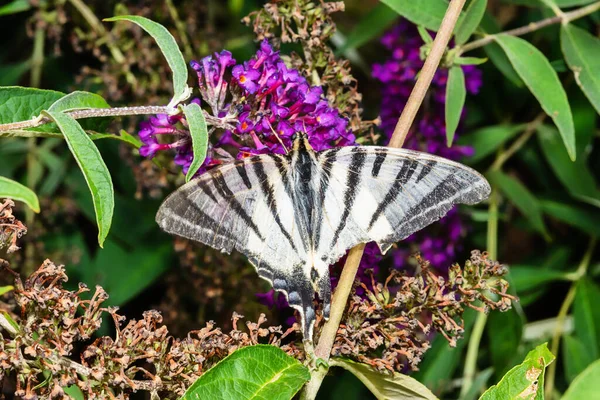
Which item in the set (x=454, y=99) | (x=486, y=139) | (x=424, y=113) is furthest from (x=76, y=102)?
(x=486, y=139)

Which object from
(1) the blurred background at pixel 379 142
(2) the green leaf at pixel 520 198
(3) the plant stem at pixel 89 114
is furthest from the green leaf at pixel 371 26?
(3) the plant stem at pixel 89 114

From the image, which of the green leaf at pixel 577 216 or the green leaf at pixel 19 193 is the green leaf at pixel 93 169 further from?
the green leaf at pixel 577 216

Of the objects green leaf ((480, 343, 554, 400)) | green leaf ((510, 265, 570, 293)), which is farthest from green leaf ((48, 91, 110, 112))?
green leaf ((510, 265, 570, 293))

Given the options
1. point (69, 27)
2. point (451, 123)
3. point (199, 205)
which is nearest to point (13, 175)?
point (69, 27)

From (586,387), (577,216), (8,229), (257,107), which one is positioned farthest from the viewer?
(577,216)

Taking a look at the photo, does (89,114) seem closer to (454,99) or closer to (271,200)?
(271,200)
